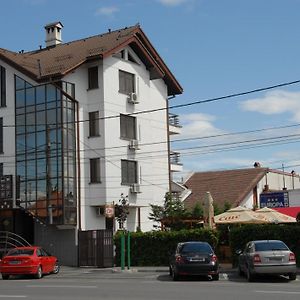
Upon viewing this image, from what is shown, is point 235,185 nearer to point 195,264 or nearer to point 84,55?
point 84,55

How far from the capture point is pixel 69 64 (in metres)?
39.1

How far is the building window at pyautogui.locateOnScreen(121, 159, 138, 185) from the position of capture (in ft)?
134

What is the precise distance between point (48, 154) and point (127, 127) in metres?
5.92

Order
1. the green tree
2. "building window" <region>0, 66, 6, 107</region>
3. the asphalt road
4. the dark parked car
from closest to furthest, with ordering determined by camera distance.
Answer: the asphalt road → the dark parked car → the green tree → "building window" <region>0, 66, 6, 107</region>

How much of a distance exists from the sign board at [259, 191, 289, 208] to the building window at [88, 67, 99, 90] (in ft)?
71.4

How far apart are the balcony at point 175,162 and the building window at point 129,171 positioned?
5.70 metres

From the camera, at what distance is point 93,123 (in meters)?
40.5

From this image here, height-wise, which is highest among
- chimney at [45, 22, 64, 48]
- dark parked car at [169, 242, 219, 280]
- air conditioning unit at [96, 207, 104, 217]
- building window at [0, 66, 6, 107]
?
chimney at [45, 22, 64, 48]

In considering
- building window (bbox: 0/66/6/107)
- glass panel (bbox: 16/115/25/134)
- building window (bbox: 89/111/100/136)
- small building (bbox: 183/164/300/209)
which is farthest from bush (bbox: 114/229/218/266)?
small building (bbox: 183/164/300/209)

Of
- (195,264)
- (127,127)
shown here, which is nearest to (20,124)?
(127,127)

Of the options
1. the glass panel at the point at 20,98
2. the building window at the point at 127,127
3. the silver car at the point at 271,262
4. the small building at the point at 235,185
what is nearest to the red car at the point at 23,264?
the silver car at the point at 271,262

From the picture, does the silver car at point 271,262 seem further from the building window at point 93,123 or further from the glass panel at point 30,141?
the glass panel at point 30,141

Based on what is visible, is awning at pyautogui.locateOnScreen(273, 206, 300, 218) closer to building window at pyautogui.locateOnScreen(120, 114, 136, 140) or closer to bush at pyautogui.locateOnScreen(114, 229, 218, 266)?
building window at pyautogui.locateOnScreen(120, 114, 136, 140)

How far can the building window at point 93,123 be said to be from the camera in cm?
4028
